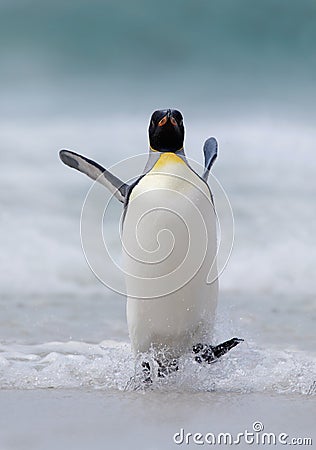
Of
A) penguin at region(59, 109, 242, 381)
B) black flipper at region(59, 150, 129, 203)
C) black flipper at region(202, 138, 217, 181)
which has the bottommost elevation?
penguin at region(59, 109, 242, 381)

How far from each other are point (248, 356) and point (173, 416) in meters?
1.27

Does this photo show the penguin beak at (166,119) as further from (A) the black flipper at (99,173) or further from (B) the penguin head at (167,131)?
(A) the black flipper at (99,173)

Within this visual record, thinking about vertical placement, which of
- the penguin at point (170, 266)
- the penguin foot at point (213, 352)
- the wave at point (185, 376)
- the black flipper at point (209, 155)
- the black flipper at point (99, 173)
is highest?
the black flipper at point (209, 155)

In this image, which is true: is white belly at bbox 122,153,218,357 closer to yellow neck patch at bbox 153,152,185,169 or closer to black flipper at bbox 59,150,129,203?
yellow neck patch at bbox 153,152,185,169

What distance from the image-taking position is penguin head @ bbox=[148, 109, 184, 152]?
9.09ft

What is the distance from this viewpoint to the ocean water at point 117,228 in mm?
2109

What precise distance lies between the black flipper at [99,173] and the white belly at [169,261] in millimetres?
193

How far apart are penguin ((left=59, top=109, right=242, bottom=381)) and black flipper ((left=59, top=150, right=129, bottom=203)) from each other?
0.51 feet

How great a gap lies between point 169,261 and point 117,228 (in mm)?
349

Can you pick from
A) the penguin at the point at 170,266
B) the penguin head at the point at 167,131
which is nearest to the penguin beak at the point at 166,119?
the penguin head at the point at 167,131

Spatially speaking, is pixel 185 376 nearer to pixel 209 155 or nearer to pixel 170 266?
pixel 170 266

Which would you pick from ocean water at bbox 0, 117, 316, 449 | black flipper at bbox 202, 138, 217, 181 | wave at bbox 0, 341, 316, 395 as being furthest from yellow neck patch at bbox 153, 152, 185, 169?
wave at bbox 0, 341, 316, 395

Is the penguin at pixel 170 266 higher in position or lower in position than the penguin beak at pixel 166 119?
lower

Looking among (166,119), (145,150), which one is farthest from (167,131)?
(145,150)
